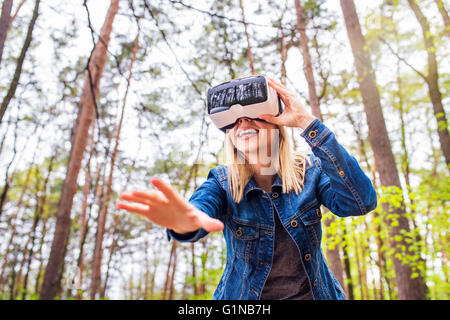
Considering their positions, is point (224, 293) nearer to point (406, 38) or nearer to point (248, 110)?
point (248, 110)

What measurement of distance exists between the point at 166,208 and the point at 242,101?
2.73 ft

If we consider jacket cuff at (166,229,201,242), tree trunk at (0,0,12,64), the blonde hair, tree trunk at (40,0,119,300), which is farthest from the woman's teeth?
tree trunk at (40,0,119,300)

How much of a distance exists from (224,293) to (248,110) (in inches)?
37.4

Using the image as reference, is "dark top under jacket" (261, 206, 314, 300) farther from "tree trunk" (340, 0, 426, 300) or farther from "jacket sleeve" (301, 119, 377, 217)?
"tree trunk" (340, 0, 426, 300)

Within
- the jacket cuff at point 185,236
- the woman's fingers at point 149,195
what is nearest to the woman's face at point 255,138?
the jacket cuff at point 185,236

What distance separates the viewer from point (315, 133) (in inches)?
58.8

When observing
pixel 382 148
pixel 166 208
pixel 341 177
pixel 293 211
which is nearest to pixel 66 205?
pixel 293 211

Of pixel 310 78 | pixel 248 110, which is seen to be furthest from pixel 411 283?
pixel 248 110

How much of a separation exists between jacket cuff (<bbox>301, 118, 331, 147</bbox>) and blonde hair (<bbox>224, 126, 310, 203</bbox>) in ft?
0.60

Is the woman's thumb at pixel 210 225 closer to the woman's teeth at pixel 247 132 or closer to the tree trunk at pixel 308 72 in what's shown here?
the woman's teeth at pixel 247 132

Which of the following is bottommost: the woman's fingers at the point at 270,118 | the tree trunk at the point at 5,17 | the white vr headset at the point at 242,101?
the woman's fingers at the point at 270,118

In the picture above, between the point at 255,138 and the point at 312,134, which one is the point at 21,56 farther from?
the point at 312,134

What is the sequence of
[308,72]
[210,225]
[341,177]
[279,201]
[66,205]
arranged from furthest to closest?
[308,72] < [66,205] < [279,201] < [341,177] < [210,225]

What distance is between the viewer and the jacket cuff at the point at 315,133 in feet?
4.85
